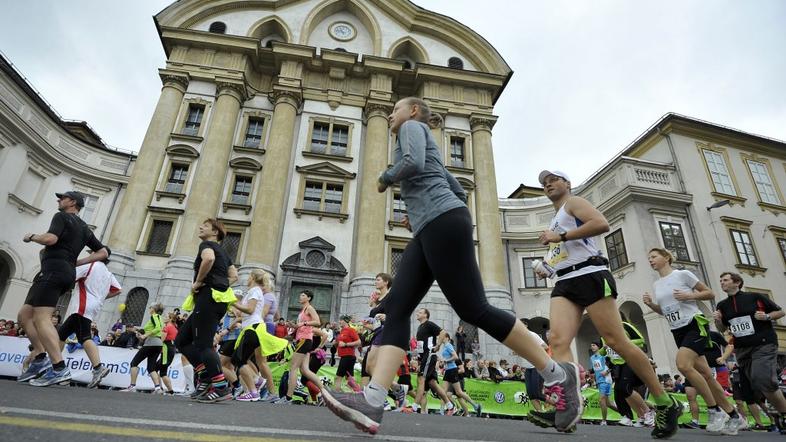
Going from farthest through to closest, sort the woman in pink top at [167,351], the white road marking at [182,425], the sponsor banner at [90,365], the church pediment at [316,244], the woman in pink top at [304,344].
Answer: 1. the church pediment at [316,244]
2. the sponsor banner at [90,365]
3. the woman in pink top at [167,351]
4. the woman in pink top at [304,344]
5. the white road marking at [182,425]

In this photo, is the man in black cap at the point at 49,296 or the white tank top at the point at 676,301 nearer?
the man in black cap at the point at 49,296

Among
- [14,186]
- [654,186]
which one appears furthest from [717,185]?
[14,186]

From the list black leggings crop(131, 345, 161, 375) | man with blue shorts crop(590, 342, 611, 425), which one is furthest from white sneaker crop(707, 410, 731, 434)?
black leggings crop(131, 345, 161, 375)

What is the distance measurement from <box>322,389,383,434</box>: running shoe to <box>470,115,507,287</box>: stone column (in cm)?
1896

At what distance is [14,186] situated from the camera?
21.2m

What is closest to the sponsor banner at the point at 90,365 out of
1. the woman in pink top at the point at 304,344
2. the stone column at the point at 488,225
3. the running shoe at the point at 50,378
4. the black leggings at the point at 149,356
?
the black leggings at the point at 149,356

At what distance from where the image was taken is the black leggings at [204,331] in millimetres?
4488

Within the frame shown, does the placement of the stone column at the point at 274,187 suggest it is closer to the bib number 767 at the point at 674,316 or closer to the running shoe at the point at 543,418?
the bib number 767 at the point at 674,316

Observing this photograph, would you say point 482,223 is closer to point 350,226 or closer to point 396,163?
point 350,226

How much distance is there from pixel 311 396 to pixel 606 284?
20.2ft

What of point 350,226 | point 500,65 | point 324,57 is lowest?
point 350,226

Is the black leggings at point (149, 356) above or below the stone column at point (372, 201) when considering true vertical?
below

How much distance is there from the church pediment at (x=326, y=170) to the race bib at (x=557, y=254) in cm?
1893

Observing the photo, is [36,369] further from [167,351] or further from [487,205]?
[487,205]
